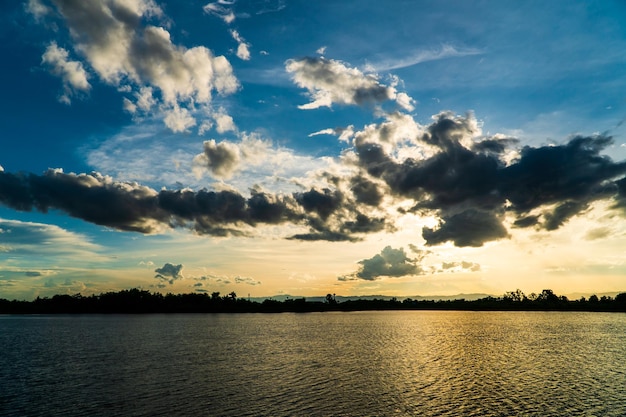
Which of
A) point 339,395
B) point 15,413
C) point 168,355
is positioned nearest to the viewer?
point 15,413

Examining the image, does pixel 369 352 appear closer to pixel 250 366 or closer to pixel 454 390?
pixel 250 366

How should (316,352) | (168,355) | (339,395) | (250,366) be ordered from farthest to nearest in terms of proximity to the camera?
(316,352)
(168,355)
(250,366)
(339,395)

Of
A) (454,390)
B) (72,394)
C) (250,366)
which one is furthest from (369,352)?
(72,394)

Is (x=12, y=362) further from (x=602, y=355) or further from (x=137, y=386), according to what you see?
(x=602, y=355)

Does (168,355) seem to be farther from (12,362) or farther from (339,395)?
(339,395)

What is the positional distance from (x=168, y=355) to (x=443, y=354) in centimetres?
6036

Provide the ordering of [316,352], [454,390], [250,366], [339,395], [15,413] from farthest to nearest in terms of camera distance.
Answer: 1. [316,352]
2. [250,366]
3. [454,390]
4. [339,395]
5. [15,413]

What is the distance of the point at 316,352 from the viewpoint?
89812 mm

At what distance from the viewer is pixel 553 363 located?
7381cm

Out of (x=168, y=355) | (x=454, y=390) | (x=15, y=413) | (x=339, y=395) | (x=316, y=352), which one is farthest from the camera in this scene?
(x=316, y=352)

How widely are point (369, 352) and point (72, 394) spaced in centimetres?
6123

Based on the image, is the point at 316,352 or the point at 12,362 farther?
the point at 316,352

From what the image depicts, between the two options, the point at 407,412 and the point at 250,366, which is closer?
the point at 407,412

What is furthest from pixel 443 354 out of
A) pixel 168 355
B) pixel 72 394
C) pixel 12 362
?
pixel 12 362
